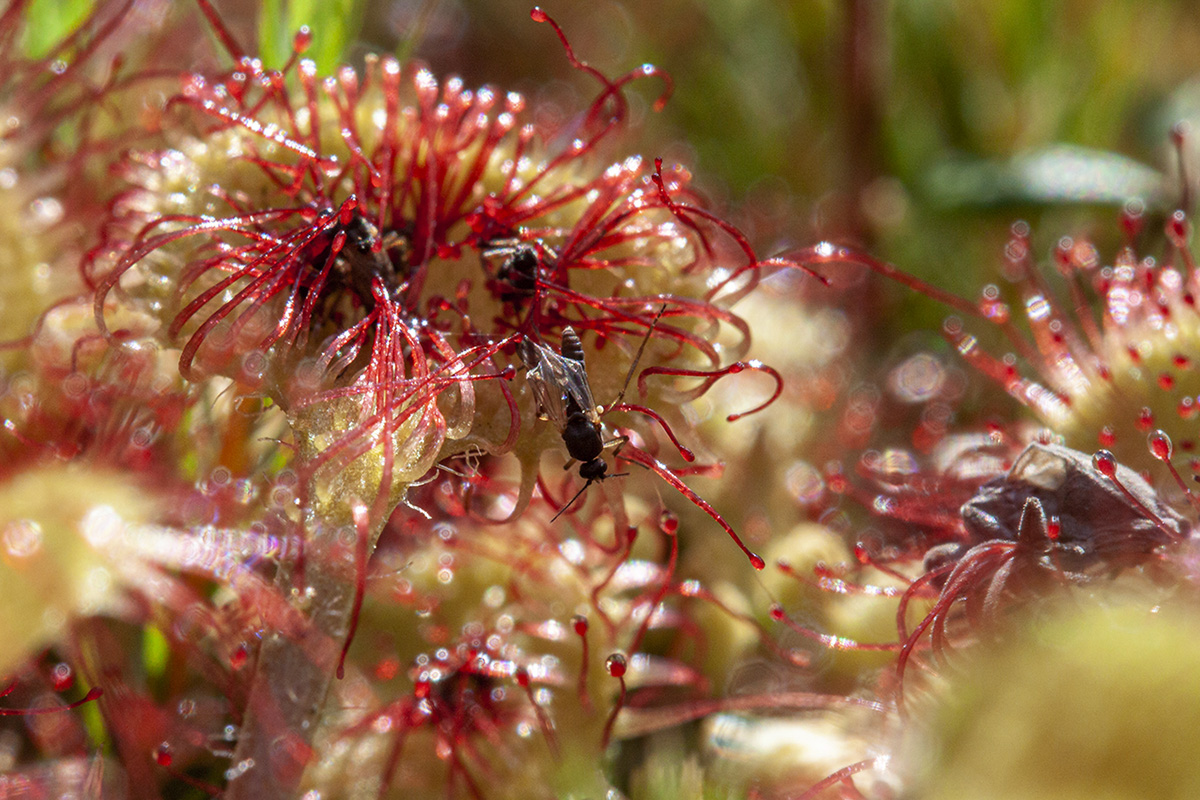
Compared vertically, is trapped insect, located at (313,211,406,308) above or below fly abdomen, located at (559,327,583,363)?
above

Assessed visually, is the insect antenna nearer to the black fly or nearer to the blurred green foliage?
the black fly

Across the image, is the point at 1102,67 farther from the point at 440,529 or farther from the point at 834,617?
the point at 440,529

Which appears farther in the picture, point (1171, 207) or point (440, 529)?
point (1171, 207)

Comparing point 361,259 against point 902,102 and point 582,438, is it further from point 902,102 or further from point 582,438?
point 902,102

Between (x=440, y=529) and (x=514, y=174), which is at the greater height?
(x=514, y=174)

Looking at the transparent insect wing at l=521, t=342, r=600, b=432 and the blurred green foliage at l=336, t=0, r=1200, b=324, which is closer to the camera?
the transparent insect wing at l=521, t=342, r=600, b=432

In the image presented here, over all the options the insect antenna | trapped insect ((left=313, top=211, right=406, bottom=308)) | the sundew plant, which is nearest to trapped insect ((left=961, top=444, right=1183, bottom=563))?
the sundew plant

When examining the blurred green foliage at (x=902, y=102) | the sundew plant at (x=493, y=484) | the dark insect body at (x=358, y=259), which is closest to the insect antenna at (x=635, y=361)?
the sundew plant at (x=493, y=484)

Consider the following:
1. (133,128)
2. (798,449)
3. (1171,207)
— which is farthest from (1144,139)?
(133,128)

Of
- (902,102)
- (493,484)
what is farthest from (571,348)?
(902,102)
